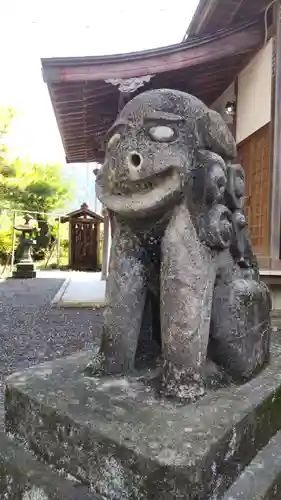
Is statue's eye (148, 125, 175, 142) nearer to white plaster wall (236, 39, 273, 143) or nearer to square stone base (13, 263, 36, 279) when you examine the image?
white plaster wall (236, 39, 273, 143)

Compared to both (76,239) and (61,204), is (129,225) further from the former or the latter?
(61,204)

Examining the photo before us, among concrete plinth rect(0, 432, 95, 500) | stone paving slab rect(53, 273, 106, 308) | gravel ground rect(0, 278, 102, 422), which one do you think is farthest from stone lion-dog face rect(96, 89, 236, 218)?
stone paving slab rect(53, 273, 106, 308)

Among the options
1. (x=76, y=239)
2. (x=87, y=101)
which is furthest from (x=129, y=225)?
(x=76, y=239)

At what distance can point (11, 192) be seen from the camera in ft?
50.6

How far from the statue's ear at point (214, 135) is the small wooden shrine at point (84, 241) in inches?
524

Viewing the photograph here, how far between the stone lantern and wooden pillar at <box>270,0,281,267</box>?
9.62 meters

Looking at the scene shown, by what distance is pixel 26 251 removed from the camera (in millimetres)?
13664

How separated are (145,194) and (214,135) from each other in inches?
13.5

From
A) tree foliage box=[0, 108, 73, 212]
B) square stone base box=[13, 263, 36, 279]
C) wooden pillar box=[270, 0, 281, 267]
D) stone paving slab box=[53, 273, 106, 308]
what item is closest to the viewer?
wooden pillar box=[270, 0, 281, 267]

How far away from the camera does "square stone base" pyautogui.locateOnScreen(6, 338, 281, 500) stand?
0.97m

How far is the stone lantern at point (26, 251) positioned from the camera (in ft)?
41.7

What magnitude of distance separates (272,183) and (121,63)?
78.3 inches

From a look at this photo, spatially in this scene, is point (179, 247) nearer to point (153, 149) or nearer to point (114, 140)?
point (153, 149)

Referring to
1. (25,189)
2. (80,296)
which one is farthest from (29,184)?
(80,296)
